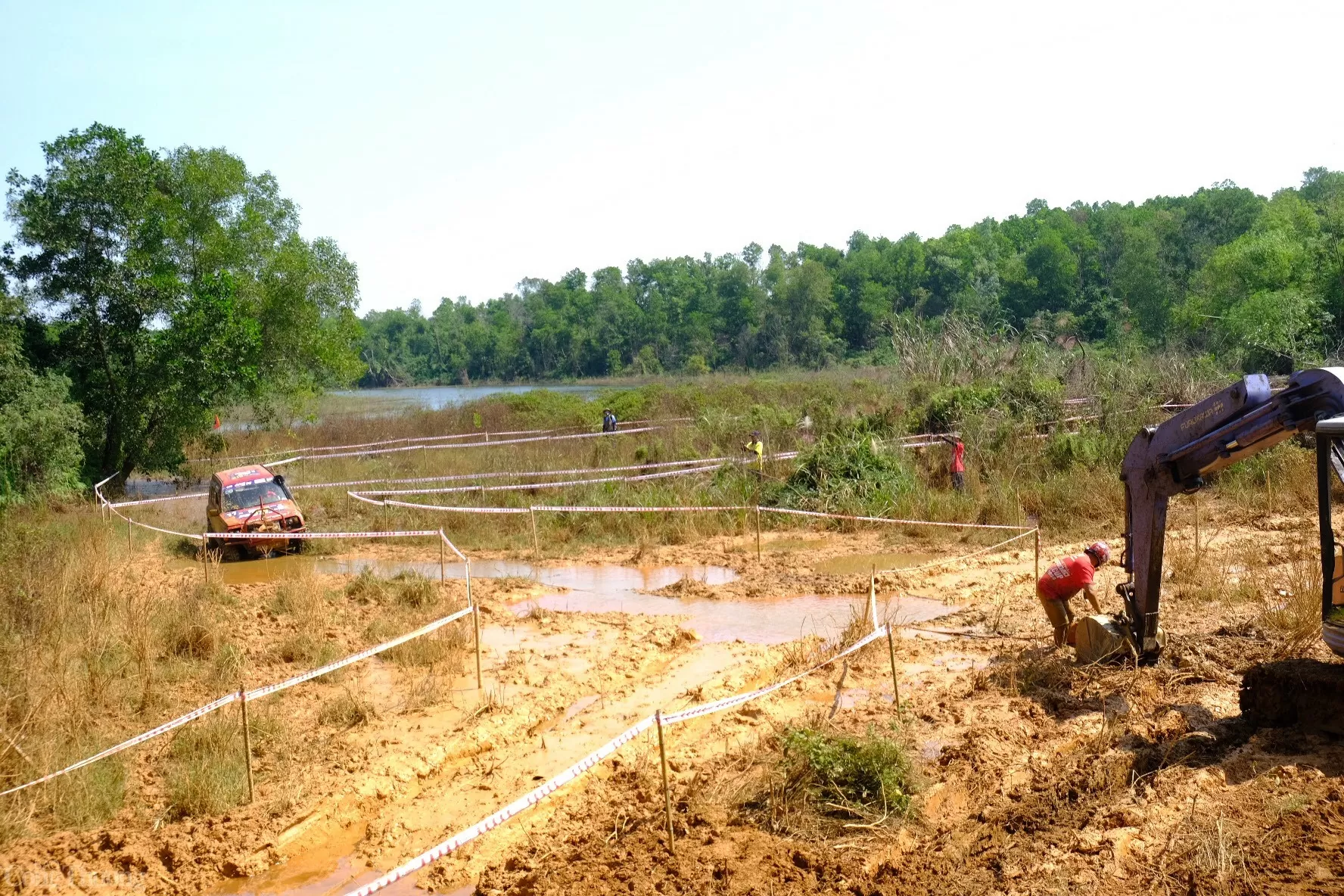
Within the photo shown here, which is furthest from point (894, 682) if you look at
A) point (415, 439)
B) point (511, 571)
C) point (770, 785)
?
point (415, 439)

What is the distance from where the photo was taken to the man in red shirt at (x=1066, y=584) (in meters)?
10.2

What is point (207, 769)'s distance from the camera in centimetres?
800

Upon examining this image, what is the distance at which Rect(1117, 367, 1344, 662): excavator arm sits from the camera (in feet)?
24.1

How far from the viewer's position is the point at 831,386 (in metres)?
43.3

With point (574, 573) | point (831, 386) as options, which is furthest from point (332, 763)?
point (831, 386)

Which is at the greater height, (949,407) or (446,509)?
(949,407)

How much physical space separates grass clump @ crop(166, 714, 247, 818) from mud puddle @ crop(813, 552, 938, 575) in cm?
971

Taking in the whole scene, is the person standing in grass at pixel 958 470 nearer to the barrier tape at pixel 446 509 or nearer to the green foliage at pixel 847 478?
the green foliage at pixel 847 478

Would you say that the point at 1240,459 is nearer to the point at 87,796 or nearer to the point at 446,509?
the point at 87,796

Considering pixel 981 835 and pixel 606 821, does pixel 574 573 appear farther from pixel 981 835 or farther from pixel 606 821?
pixel 981 835

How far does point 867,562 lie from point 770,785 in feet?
32.9

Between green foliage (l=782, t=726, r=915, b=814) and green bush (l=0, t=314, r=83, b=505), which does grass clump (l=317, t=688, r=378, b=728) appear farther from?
green bush (l=0, t=314, r=83, b=505)

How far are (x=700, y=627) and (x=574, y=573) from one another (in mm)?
4484

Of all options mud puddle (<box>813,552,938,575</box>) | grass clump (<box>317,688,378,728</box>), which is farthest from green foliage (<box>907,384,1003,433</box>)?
grass clump (<box>317,688,378,728</box>)
